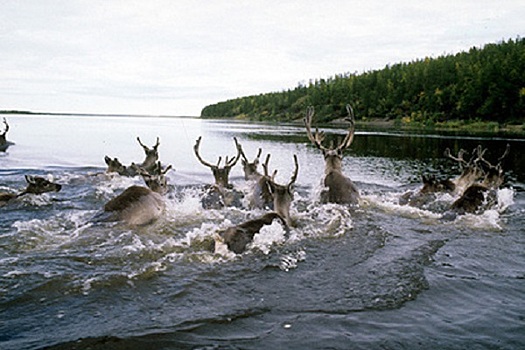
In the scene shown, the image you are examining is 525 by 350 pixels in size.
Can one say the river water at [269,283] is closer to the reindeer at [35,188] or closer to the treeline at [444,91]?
the reindeer at [35,188]

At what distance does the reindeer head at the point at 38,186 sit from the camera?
13867 millimetres

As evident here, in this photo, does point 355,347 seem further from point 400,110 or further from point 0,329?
point 400,110

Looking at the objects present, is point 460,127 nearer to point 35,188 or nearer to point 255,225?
point 35,188

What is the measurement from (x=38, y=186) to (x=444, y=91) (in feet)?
349

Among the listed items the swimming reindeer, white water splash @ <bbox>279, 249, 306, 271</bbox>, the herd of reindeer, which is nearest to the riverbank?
the herd of reindeer

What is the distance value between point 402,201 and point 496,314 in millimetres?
8808

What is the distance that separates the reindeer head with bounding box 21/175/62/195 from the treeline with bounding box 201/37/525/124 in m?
→ 88.1

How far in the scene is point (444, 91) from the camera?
4193 inches

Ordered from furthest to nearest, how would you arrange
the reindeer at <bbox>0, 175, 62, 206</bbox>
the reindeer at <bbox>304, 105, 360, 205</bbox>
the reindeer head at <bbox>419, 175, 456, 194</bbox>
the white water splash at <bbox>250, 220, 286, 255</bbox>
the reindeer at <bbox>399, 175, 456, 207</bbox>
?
the reindeer head at <bbox>419, 175, 456, 194</bbox> < the reindeer at <bbox>399, 175, 456, 207</bbox> < the reindeer at <bbox>304, 105, 360, 205</bbox> < the reindeer at <bbox>0, 175, 62, 206</bbox> < the white water splash at <bbox>250, 220, 286, 255</bbox>

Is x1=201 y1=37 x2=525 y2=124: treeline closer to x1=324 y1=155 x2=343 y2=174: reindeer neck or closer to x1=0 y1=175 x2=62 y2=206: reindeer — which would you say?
x1=324 y1=155 x2=343 y2=174: reindeer neck

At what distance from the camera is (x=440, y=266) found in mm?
8125

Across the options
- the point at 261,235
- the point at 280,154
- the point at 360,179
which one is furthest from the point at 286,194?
the point at 280,154

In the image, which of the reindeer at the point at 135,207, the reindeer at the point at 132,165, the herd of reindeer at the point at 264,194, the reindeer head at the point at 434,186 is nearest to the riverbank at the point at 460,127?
the reindeer head at the point at 434,186

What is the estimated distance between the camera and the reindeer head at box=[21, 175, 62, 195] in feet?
45.5
